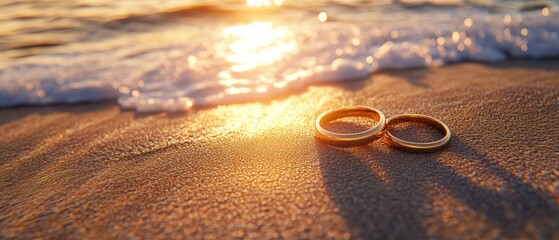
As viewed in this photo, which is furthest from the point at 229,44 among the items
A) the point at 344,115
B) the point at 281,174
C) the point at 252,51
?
the point at 281,174

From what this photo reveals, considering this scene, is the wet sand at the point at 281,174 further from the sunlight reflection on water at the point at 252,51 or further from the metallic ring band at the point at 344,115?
the sunlight reflection on water at the point at 252,51

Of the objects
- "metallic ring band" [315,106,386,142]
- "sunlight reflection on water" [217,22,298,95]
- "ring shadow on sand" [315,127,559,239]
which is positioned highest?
"sunlight reflection on water" [217,22,298,95]

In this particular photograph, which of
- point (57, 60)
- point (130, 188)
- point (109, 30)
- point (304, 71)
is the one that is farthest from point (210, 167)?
point (109, 30)

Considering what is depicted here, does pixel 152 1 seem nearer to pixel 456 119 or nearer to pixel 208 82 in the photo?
pixel 208 82

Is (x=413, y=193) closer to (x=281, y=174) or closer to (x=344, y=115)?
(x=281, y=174)

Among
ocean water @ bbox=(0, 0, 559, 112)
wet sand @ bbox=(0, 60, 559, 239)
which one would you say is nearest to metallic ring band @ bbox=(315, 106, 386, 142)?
wet sand @ bbox=(0, 60, 559, 239)

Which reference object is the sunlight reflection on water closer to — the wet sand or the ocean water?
the ocean water
